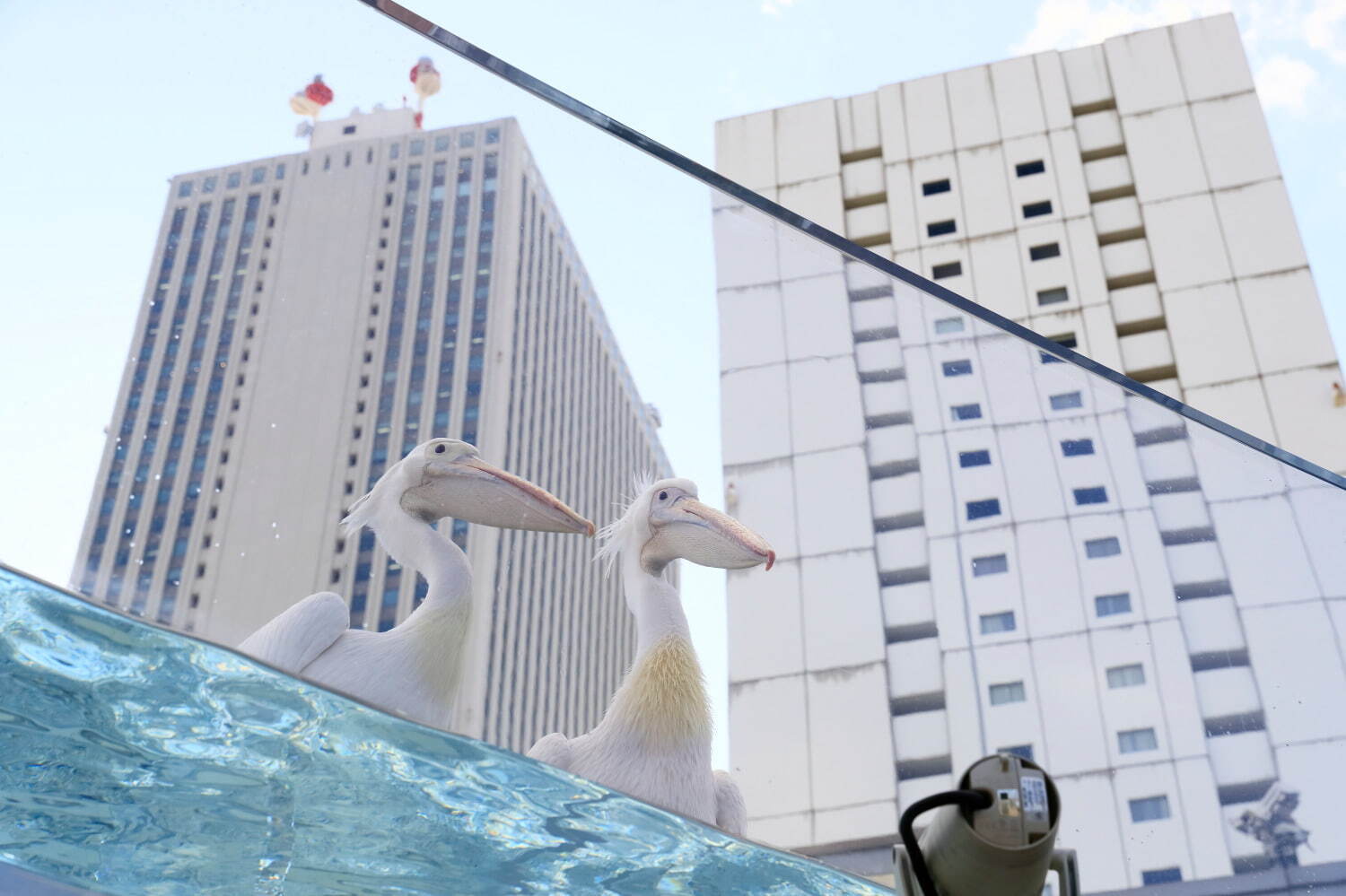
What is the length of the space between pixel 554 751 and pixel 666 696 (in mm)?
355

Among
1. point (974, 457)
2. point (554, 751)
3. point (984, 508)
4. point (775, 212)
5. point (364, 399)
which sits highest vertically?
point (775, 212)

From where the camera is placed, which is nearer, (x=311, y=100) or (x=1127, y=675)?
(x=1127, y=675)

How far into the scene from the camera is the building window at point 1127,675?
11.3ft

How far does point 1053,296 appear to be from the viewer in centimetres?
3541

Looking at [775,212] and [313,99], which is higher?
[313,99]

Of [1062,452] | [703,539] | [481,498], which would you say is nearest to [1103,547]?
[1062,452]

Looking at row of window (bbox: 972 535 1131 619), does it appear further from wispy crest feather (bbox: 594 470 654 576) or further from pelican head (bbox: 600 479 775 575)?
wispy crest feather (bbox: 594 470 654 576)

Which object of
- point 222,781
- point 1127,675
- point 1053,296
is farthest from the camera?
point 1053,296

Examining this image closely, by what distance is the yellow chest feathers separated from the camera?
3.59 meters

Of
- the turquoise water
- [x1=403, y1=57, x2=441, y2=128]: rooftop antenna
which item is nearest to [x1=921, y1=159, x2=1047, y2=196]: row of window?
[x1=403, y1=57, x2=441, y2=128]: rooftop antenna

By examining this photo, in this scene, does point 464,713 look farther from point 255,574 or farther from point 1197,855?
point 1197,855

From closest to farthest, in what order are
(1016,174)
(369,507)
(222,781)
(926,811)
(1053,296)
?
(926,811)
(222,781)
(369,507)
(1053,296)
(1016,174)

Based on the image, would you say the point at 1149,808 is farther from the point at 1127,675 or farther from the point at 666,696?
the point at 666,696

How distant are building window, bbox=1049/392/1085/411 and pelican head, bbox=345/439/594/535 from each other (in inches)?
51.1
